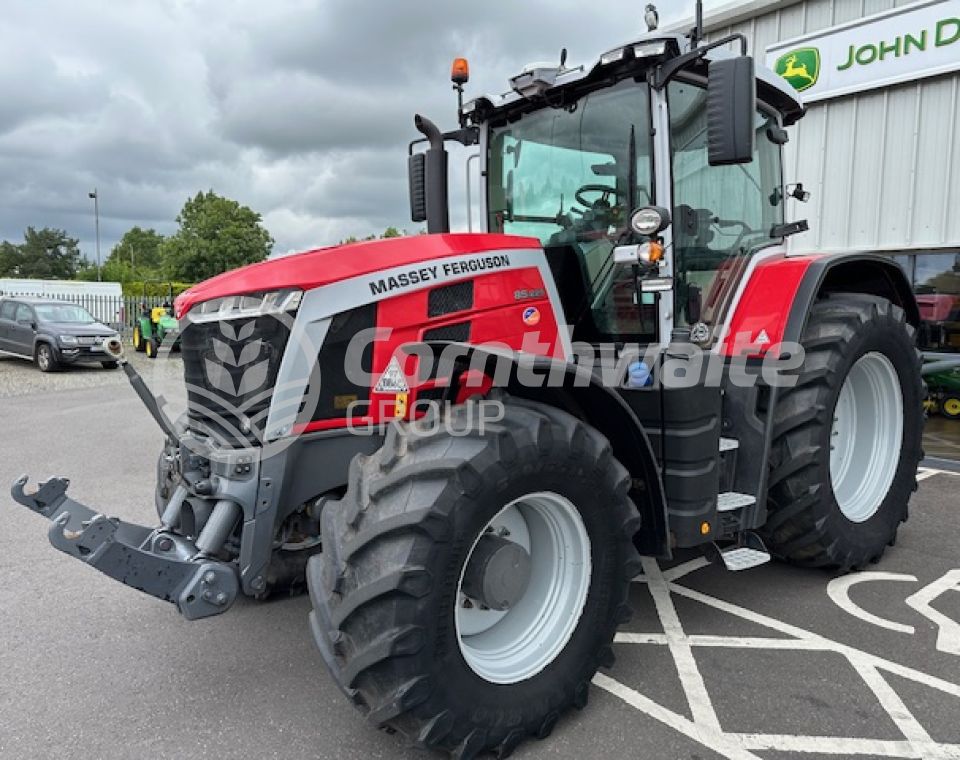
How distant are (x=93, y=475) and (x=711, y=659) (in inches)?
221

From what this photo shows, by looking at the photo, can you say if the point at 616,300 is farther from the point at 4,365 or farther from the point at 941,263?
the point at 4,365

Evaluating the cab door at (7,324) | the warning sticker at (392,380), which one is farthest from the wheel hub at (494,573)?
the cab door at (7,324)

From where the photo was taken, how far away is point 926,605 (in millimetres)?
3637

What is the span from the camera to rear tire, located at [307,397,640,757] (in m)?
2.13

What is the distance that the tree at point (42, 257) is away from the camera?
269ft

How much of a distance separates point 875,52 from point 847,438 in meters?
5.54

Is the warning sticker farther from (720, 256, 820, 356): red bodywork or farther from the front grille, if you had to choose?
(720, 256, 820, 356): red bodywork

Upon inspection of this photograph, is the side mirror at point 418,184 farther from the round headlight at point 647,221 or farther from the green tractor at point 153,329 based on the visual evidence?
the green tractor at point 153,329

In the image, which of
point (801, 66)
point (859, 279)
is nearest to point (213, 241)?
point (801, 66)

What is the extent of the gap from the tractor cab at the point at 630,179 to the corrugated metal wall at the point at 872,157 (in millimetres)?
4670

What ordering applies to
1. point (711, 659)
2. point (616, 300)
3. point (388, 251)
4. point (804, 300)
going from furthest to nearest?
point (804, 300) → point (616, 300) → point (711, 659) → point (388, 251)

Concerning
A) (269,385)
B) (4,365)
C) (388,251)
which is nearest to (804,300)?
(388,251)

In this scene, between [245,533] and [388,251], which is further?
[388,251]

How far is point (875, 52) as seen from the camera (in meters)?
7.68
